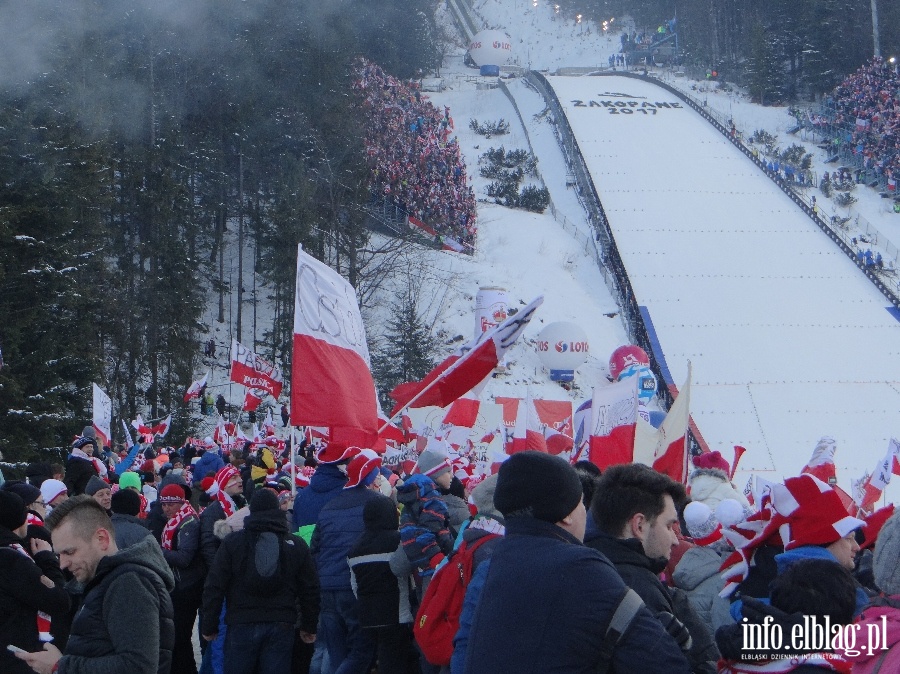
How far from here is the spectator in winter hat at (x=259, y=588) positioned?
598 centimetres

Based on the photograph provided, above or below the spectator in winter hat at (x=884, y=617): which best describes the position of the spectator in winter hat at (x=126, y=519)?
below

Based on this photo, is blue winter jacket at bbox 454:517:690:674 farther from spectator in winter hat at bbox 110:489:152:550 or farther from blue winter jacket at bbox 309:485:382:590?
blue winter jacket at bbox 309:485:382:590

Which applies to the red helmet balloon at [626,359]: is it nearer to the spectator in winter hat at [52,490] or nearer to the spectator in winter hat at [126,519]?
the spectator in winter hat at [52,490]

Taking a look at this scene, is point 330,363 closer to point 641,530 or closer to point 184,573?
point 184,573

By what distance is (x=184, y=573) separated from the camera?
268 inches

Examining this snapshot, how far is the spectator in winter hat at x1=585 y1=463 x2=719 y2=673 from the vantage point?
3.46m

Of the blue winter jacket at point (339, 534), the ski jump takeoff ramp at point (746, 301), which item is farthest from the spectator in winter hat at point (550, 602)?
the ski jump takeoff ramp at point (746, 301)

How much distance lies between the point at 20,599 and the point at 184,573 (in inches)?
96.2

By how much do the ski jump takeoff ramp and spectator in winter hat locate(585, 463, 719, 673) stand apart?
1624cm

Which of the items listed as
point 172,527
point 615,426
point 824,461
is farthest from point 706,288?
point 172,527

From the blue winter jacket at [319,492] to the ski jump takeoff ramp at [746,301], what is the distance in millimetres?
13915

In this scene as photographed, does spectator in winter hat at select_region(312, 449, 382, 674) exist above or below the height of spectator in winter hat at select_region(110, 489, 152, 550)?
below

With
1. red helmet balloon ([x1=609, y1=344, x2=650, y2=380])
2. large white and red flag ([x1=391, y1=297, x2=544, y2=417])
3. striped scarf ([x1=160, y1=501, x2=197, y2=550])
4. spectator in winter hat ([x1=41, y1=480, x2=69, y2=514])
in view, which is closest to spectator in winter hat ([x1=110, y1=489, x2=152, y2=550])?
spectator in winter hat ([x1=41, y1=480, x2=69, y2=514])

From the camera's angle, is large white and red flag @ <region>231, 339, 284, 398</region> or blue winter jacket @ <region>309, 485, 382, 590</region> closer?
blue winter jacket @ <region>309, 485, 382, 590</region>
